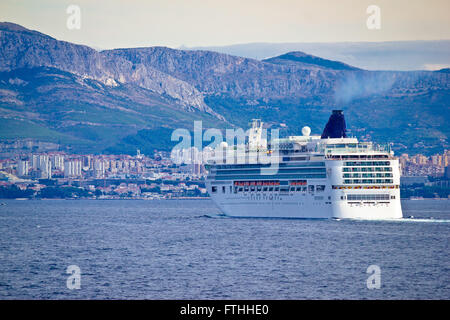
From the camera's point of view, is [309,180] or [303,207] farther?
[303,207]

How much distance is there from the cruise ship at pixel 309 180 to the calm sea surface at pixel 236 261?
209 centimetres

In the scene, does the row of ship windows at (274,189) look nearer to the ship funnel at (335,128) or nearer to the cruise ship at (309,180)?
the cruise ship at (309,180)

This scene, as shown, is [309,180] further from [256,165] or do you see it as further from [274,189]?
[256,165]

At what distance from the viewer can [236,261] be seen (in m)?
68.8

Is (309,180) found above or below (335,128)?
below

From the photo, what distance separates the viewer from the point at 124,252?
76.7 meters

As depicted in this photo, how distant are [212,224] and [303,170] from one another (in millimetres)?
13858

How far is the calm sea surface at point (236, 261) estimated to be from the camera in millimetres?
54438

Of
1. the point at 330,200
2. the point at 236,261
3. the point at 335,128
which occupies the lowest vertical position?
the point at 236,261

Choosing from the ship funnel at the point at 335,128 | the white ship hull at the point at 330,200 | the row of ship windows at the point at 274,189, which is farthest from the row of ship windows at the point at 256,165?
the ship funnel at the point at 335,128

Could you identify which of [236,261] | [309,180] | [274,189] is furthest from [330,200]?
[236,261]

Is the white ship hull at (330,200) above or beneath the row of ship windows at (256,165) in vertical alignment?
beneath

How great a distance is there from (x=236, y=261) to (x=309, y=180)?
37.2m
